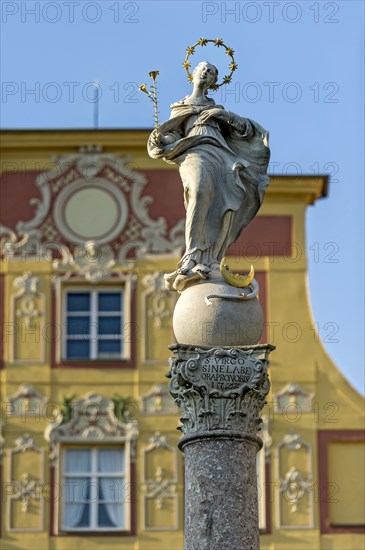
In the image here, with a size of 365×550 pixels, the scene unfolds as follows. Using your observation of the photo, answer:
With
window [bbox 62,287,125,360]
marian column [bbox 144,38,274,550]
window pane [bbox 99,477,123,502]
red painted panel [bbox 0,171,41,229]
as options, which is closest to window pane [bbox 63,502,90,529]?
window pane [bbox 99,477,123,502]

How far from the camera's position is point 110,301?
39750 mm

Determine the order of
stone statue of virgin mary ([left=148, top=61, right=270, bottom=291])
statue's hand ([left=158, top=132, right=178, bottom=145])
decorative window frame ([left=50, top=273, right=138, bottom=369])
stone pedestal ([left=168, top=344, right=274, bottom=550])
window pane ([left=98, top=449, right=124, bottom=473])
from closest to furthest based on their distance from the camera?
1. stone pedestal ([left=168, top=344, right=274, bottom=550])
2. stone statue of virgin mary ([left=148, top=61, right=270, bottom=291])
3. statue's hand ([left=158, top=132, right=178, bottom=145])
4. window pane ([left=98, top=449, right=124, bottom=473])
5. decorative window frame ([left=50, top=273, right=138, bottom=369])

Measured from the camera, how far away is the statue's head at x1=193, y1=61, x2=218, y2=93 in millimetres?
18688

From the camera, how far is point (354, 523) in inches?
1519

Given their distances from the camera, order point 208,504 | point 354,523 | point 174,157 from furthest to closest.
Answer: point 354,523, point 174,157, point 208,504

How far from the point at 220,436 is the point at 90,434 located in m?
21.8

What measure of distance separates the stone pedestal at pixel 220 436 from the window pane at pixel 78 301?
72.8 ft

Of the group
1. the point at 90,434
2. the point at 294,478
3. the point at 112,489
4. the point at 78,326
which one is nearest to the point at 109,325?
the point at 78,326

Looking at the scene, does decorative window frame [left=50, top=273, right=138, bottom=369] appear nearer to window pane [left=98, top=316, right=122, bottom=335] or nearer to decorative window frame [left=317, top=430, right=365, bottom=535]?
window pane [left=98, top=316, right=122, bottom=335]

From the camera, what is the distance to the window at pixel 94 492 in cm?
3828

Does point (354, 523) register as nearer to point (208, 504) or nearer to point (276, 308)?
point (276, 308)

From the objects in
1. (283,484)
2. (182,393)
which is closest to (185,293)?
(182,393)

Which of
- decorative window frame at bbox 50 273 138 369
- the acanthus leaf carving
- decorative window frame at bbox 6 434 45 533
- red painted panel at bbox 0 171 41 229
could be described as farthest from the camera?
red painted panel at bbox 0 171 41 229

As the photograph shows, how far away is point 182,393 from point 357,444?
22.1 meters
